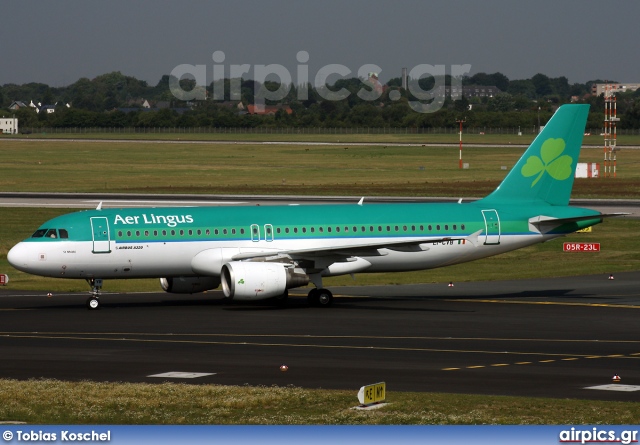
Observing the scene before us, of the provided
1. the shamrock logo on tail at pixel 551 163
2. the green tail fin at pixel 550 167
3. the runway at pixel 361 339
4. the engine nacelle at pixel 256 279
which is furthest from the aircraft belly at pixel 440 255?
the engine nacelle at pixel 256 279

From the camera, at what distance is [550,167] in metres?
50.8

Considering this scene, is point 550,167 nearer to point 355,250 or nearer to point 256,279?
point 355,250

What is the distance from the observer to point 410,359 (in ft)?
108

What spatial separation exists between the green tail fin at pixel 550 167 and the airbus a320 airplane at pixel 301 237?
45 mm

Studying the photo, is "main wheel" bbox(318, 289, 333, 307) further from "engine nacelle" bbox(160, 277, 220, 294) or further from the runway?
"engine nacelle" bbox(160, 277, 220, 294)

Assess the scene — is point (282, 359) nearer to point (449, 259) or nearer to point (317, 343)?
point (317, 343)

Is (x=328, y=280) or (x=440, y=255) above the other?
(x=440, y=255)

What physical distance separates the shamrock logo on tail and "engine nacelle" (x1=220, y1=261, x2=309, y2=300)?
12647 mm

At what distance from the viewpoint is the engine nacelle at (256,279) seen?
145ft

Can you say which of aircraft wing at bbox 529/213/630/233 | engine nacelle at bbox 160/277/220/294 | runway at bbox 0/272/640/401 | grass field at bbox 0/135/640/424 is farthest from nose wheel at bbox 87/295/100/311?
aircraft wing at bbox 529/213/630/233

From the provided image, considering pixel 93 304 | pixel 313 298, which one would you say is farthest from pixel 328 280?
pixel 93 304

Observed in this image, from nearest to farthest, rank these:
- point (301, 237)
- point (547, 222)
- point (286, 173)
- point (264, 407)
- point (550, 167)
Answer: point (264, 407), point (301, 237), point (547, 222), point (550, 167), point (286, 173)

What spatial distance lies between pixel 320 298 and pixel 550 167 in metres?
12.4

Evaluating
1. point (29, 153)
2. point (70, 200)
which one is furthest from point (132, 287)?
point (29, 153)
